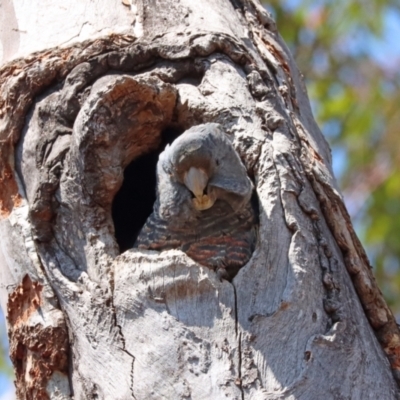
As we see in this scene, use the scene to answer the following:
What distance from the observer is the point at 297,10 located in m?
6.56

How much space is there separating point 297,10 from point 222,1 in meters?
3.71

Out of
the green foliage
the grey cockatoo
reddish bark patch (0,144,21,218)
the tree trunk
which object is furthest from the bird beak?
the green foliage

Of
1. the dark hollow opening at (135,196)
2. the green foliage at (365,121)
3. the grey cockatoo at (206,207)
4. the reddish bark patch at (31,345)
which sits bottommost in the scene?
the reddish bark patch at (31,345)

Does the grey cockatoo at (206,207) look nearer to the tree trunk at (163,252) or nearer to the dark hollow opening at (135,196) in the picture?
the tree trunk at (163,252)

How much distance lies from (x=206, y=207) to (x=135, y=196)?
2.80 ft

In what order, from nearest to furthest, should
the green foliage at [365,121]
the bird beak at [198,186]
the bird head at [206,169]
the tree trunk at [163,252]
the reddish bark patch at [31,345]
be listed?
1. the tree trunk at [163,252]
2. the reddish bark patch at [31,345]
3. the bird head at [206,169]
4. the bird beak at [198,186]
5. the green foliage at [365,121]

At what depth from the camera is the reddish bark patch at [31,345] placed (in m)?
2.45

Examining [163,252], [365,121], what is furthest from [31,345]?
[365,121]

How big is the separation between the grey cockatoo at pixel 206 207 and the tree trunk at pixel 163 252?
2.1 inches

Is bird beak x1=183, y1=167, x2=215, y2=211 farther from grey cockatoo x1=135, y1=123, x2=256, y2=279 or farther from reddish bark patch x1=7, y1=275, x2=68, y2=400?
reddish bark patch x1=7, y1=275, x2=68, y2=400

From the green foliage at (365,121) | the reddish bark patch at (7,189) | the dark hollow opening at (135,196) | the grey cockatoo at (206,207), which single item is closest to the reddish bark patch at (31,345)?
the reddish bark patch at (7,189)

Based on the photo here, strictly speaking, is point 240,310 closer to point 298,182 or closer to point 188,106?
point 298,182

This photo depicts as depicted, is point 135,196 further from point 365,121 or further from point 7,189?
point 365,121

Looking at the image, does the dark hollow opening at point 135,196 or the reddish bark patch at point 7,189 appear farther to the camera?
the dark hollow opening at point 135,196
